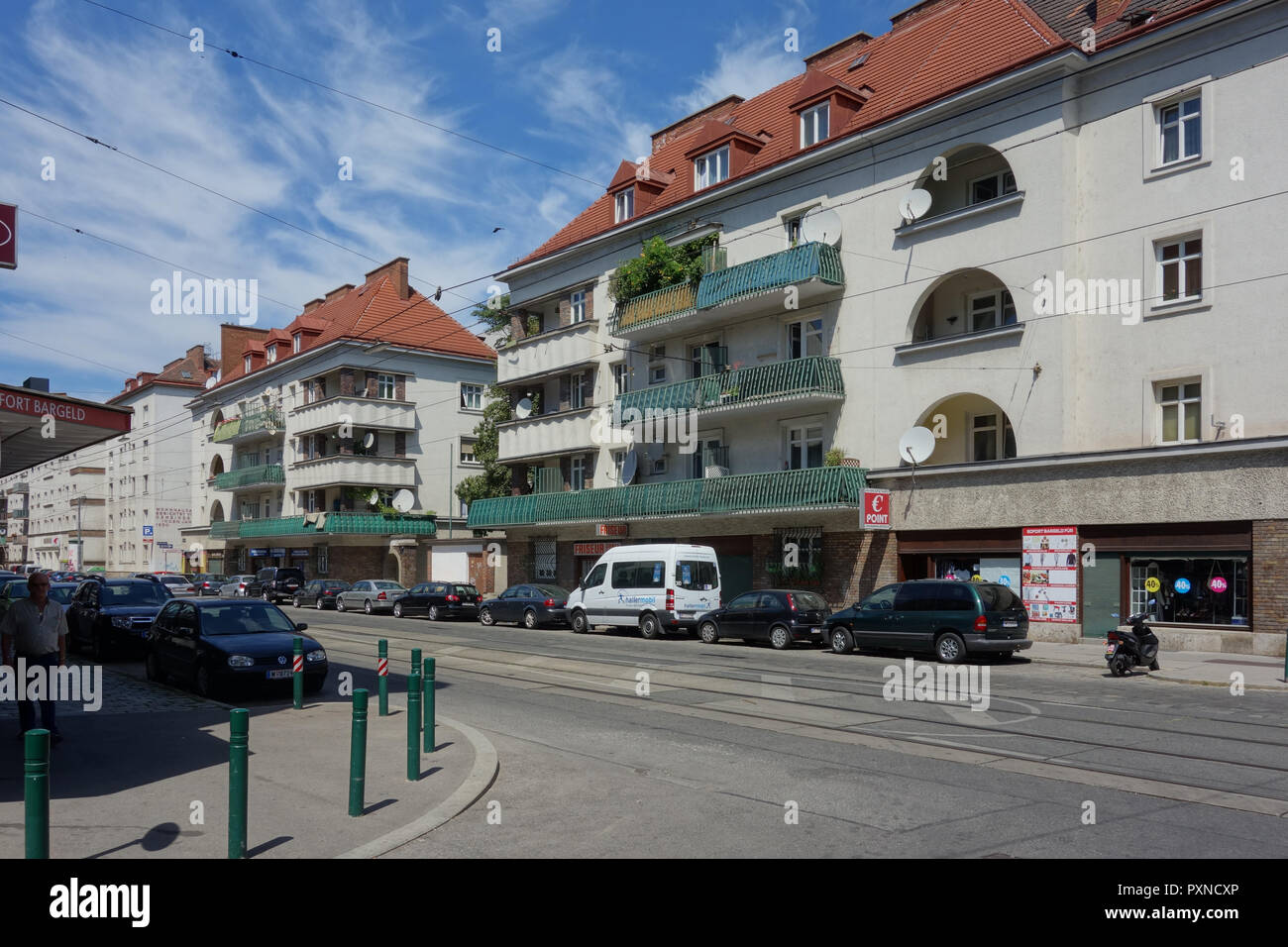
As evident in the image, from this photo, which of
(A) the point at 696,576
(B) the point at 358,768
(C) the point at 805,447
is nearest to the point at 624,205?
(C) the point at 805,447

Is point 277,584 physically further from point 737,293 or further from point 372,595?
point 737,293

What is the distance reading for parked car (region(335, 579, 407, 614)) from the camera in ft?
128

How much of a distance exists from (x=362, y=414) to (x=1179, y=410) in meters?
39.8

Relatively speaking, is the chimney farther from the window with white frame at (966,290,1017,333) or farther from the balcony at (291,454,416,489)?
the window with white frame at (966,290,1017,333)

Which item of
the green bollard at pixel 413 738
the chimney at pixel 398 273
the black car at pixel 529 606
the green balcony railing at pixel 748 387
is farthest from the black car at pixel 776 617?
the chimney at pixel 398 273

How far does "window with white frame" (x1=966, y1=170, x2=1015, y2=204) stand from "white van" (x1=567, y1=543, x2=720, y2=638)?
11.5 meters

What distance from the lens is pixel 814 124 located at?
99.1 feet

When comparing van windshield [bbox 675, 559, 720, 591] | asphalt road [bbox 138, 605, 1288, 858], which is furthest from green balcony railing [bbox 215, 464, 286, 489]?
asphalt road [bbox 138, 605, 1288, 858]

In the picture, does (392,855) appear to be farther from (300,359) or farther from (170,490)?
(170,490)

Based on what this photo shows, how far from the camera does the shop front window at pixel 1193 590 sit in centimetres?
2059

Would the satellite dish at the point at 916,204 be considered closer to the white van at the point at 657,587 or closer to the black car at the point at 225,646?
the white van at the point at 657,587

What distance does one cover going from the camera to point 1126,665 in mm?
17453
